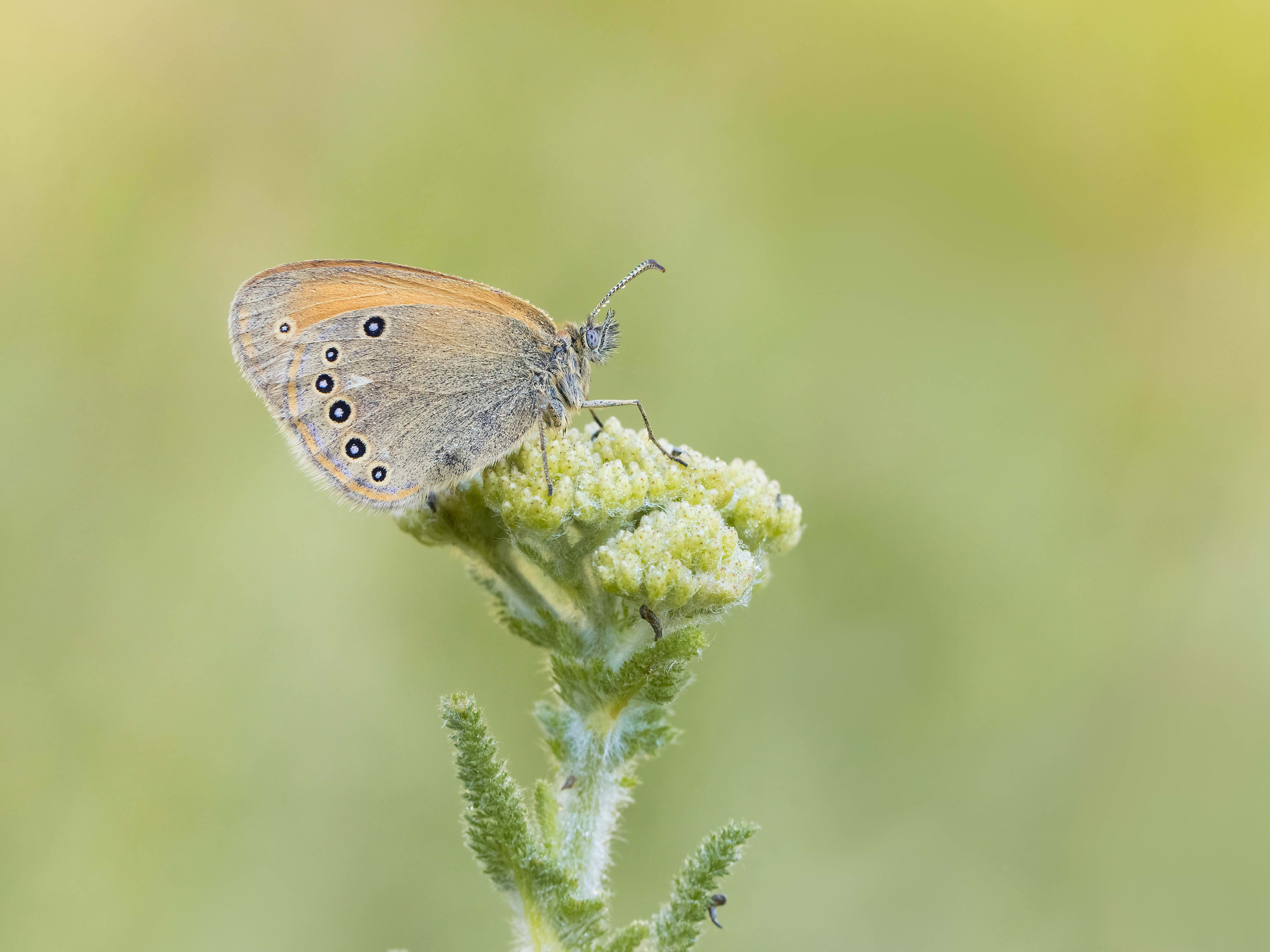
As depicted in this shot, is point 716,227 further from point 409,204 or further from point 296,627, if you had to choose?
point 296,627

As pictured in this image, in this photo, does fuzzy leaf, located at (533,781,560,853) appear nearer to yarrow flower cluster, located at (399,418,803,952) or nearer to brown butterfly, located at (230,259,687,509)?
yarrow flower cluster, located at (399,418,803,952)

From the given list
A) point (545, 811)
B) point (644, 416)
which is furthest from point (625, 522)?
point (545, 811)

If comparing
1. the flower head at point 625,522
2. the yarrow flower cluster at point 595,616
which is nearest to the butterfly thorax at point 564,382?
the flower head at point 625,522

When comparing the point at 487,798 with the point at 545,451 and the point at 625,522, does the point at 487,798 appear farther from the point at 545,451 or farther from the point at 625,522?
the point at 545,451

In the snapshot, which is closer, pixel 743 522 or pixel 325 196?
pixel 743 522

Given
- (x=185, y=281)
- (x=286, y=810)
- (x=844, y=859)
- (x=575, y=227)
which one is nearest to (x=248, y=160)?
(x=185, y=281)

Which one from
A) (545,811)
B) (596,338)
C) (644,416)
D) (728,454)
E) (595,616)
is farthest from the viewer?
(728,454)

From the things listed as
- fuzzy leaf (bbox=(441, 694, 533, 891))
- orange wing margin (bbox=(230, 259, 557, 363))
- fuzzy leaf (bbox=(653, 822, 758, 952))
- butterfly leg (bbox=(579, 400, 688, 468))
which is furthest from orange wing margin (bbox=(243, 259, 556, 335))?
fuzzy leaf (bbox=(653, 822, 758, 952))
